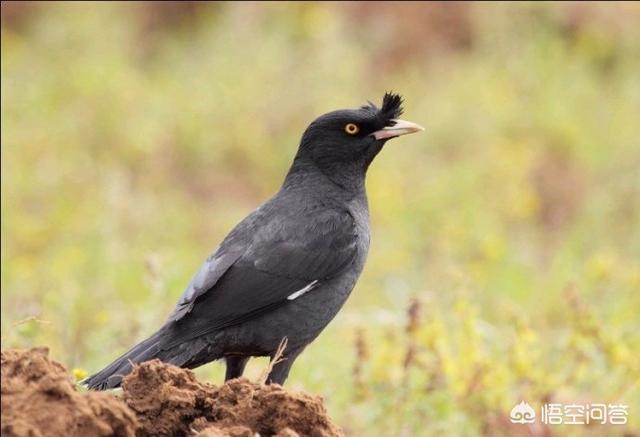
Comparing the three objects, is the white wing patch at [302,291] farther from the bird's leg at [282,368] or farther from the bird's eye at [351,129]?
the bird's eye at [351,129]

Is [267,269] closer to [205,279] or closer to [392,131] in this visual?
[205,279]

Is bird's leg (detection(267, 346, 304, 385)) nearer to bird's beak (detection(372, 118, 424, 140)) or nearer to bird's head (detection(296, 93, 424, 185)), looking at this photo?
bird's head (detection(296, 93, 424, 185))

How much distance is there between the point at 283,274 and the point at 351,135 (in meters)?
0.89

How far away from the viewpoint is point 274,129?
40.1 ft

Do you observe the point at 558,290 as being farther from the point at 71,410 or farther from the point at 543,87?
the point at 71,410

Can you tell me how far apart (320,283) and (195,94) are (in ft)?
24.3

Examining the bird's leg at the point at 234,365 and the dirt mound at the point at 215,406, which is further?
the bird's leg at the point at 234,365

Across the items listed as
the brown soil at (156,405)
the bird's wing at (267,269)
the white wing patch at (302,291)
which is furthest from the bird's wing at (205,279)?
the brown soil at (156,405)

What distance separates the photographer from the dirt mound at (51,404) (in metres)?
3.37

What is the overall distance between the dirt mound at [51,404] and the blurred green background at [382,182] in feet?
5.43

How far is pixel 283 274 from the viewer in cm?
515

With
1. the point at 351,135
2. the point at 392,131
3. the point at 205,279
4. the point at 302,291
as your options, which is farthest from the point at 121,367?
the point at 392,131

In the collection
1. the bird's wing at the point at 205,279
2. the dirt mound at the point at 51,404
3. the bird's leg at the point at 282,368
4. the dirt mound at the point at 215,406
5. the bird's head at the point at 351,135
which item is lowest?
the dirt mound at the point at 51,404

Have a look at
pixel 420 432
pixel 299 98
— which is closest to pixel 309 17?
pixel 299 98
